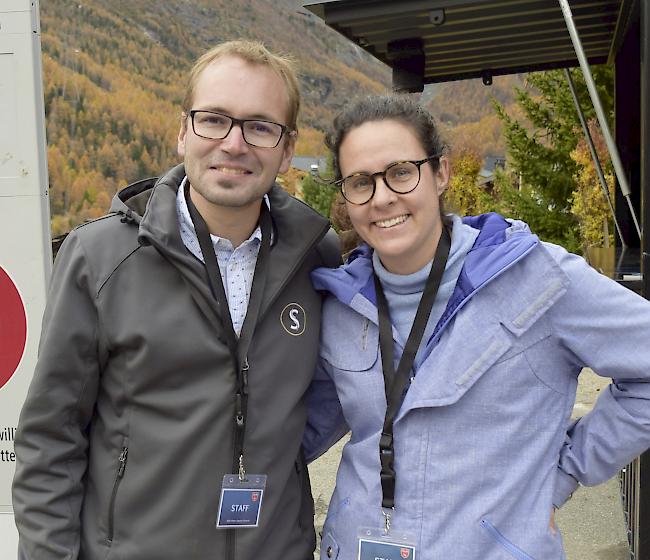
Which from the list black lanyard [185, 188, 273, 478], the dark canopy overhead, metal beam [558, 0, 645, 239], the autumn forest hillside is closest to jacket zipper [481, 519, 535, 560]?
black lanyard [185, 188, 273, 478]

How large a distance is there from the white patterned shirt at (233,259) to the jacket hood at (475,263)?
212mm

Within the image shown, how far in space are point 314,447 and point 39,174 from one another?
1246mm

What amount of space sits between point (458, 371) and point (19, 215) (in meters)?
1.51

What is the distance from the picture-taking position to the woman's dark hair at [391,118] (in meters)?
1.98

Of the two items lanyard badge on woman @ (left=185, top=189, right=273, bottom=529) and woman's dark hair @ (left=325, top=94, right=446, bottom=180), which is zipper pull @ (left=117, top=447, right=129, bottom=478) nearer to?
lanyard badge on woman @ (left=185, top=189, right=273, bottom=529)

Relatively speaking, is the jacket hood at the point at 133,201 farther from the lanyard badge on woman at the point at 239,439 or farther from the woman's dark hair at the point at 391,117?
the woman's dark hair at the point at 391,117

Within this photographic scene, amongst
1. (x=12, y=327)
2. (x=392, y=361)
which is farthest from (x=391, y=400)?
(x=12, y=327)

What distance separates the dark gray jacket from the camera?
1780 millimetres

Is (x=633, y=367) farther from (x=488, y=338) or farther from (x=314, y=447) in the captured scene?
(x=314, y=447)

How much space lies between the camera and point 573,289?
183 centimetres

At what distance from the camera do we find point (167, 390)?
1.81m

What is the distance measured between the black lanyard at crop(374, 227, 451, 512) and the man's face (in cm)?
48

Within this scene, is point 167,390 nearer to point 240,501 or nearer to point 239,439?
point 239,439

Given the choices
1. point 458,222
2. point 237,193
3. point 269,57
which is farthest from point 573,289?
point 269,57
